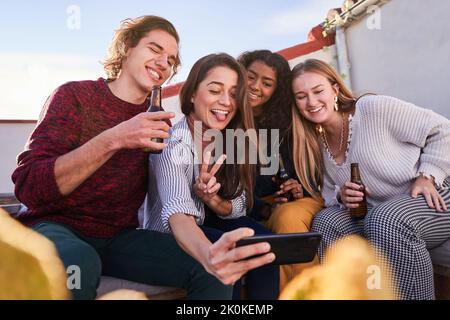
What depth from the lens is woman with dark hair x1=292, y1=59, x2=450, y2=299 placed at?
1944 mm

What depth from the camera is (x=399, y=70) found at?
428 cm

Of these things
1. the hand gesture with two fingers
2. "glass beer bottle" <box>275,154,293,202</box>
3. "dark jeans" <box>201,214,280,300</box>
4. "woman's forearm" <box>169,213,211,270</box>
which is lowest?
"dark jeans" <box>201,214,280,300</box>

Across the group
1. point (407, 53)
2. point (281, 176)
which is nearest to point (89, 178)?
point (281, 176)

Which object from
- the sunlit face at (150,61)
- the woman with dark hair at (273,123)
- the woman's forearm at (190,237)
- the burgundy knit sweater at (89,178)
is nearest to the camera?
the woman's forearm at (190,237)

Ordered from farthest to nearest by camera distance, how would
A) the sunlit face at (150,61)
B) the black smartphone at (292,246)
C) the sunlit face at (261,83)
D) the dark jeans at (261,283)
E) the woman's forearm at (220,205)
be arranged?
the sunlit face at (261,83), the sunlit face at (150,61), the woman's forearm at (220,205), the dark jeans at (261,283), the black smartphone at (292,246)

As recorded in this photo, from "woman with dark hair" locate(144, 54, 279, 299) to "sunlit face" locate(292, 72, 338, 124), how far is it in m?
0.43

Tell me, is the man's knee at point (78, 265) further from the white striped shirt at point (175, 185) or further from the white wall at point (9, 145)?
the white wall at point (9, 145)

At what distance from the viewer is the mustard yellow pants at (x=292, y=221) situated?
2.18m

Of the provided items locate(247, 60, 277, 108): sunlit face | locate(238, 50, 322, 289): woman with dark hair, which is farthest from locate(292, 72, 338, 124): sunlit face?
locate(247, 60, 277, 108): sunlit face

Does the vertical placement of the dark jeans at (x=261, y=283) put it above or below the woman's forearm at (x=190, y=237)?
below

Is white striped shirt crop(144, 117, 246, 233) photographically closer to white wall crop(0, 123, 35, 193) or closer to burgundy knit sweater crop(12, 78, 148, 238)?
burgundy knit sweater crop(12, 78, 148, 238)

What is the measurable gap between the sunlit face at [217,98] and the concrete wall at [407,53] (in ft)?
5.18

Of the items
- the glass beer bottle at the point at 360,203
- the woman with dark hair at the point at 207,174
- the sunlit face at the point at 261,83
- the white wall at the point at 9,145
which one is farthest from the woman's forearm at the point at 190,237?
the white wall at the point at 9,145
